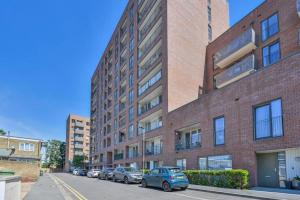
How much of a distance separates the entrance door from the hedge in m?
1.28

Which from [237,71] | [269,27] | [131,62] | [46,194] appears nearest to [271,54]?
[269,27]

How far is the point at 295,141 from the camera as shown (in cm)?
1662

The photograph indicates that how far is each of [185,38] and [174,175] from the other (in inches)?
874

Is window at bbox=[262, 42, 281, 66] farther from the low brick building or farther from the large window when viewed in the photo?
the low brick building

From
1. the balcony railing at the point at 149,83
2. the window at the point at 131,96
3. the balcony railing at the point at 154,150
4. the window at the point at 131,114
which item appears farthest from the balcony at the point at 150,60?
the balcony railing at the point at 154,150

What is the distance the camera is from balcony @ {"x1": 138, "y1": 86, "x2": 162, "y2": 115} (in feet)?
125

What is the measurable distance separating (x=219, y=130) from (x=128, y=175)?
8.90 metres

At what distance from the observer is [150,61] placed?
42.2m

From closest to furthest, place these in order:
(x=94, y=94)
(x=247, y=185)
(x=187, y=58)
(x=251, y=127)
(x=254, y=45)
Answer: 1. (x=247, y=185)
2. (x=251, y=127)
3. (x=254, y=45)
4. (x=187, y=58)
5. (x=94, y=94)

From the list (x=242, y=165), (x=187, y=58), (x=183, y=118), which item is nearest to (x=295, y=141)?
(x=242, y=165)

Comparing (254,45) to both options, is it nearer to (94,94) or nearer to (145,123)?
(145,123)

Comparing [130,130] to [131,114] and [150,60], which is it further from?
[150,60]

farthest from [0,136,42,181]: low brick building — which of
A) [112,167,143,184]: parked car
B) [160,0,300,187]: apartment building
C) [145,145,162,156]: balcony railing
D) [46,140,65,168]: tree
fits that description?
[46,140,65,168]: tree

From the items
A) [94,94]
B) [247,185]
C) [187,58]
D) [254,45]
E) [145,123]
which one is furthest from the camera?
[94,94]
